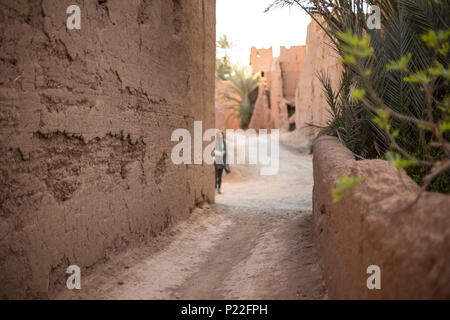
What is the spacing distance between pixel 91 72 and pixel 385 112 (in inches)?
93.5

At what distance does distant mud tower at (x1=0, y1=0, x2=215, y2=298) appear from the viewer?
2.36 meters

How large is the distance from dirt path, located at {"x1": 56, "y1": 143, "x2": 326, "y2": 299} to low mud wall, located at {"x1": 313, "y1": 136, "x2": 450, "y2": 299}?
0.56 meters

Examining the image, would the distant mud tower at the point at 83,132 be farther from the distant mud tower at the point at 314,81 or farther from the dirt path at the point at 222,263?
the distant mud tower at the point at 314,81

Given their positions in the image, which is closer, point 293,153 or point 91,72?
Result: point 91,72

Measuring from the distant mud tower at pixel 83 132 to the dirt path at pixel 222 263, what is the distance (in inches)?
8.6

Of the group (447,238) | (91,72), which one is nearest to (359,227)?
(447,238)

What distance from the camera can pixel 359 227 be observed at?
200 cm

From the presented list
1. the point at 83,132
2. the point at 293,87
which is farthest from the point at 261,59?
the point at 83,132

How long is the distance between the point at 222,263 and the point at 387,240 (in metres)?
2.34

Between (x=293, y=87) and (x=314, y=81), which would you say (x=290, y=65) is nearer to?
(x=293, y=87)

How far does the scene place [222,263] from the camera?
3.81m
